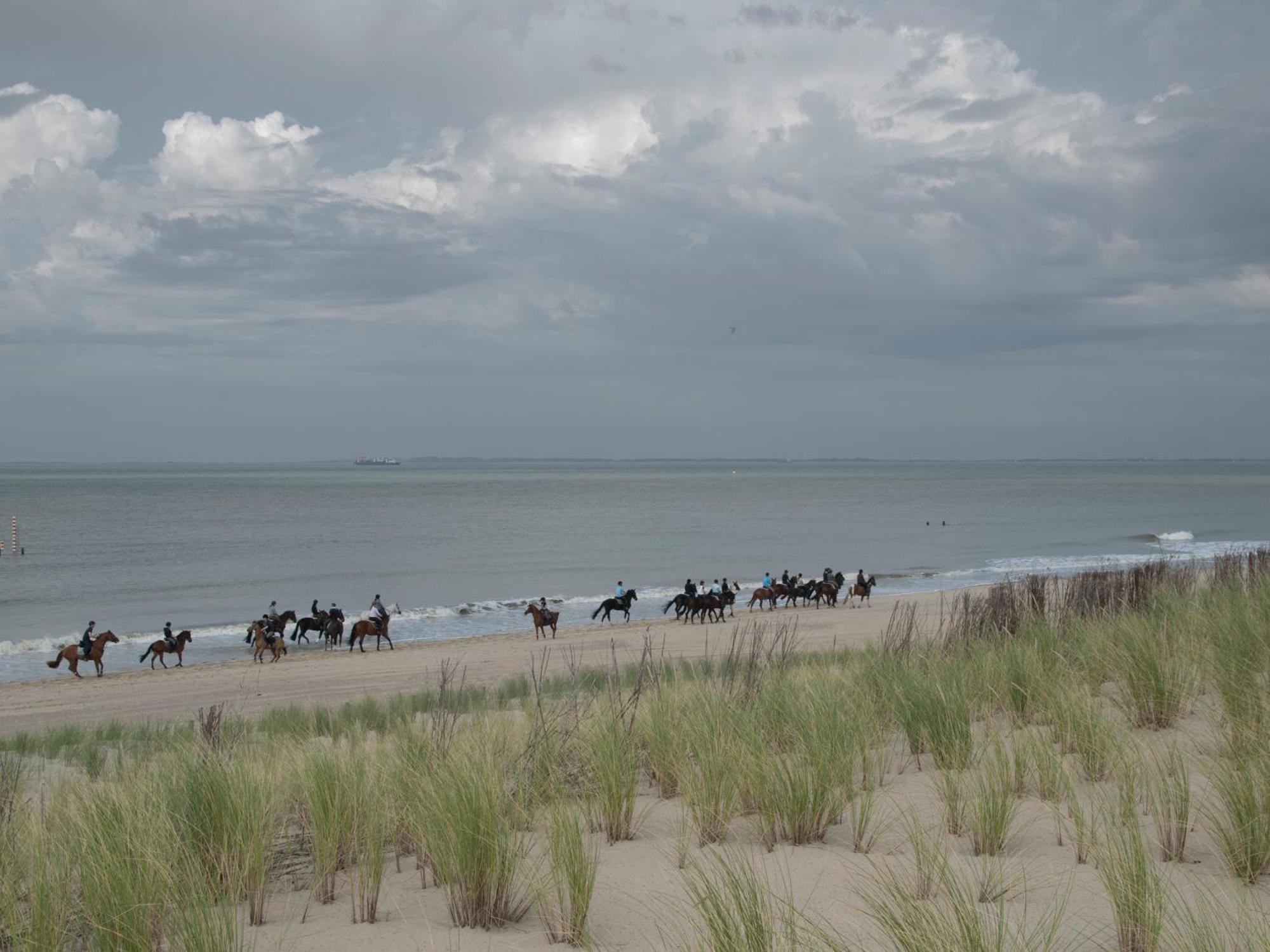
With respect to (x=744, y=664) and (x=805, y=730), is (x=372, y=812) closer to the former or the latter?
(x=805, y=730)

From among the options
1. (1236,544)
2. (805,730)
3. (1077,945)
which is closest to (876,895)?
(1077,945)

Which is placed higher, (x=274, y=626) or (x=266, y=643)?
(x=274, y=626)

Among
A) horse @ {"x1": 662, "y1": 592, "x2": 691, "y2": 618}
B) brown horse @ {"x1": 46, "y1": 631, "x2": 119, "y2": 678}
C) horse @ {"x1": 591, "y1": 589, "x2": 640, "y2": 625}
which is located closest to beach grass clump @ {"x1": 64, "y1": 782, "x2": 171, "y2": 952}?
brown horse @ {"x1": 46, "y1": 631, "x2": 119, "y2": 678}

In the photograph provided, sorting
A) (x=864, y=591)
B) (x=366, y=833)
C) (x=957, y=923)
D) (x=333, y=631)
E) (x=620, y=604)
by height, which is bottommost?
(x=333, y=631)

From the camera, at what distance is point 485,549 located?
5519cm

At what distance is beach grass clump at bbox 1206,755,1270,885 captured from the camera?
4.12 m

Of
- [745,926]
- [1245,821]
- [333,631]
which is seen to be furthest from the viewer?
[333,631]

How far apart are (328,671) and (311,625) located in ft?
18.6

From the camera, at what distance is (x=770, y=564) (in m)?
48.1

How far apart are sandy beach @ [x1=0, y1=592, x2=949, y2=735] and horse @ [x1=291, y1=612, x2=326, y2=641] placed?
0.50m

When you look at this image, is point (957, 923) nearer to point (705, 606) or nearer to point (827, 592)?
point (705, 606)

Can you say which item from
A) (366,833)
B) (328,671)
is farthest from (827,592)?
(366,833)

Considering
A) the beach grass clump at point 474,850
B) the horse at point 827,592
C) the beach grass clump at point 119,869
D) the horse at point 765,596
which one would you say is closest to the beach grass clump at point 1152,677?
the beach grass clump at point 474,850

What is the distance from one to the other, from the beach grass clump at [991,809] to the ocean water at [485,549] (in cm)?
2387
